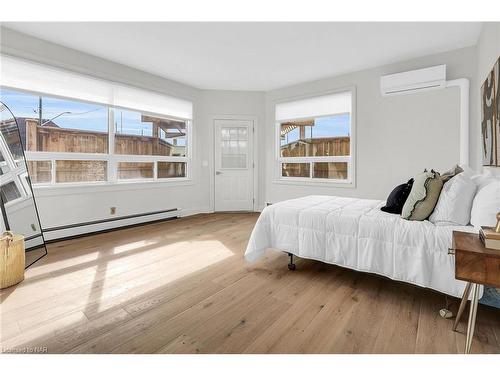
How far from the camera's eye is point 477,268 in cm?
133

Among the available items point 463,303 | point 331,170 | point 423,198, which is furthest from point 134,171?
point 463,303

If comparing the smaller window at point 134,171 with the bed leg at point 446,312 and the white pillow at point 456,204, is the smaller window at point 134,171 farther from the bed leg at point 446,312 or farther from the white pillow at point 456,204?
the bed leg at point 446,312

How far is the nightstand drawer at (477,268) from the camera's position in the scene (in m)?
1.29

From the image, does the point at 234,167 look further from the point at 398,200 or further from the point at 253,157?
the point at 398,200

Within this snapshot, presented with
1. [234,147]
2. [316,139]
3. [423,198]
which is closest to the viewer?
[423,198]

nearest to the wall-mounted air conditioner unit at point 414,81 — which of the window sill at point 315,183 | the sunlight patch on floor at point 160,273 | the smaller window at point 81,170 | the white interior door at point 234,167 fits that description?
the window sill at point 315,183

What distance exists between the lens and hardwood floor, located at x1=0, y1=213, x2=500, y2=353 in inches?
60.0

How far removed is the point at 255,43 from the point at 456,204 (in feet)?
9.23

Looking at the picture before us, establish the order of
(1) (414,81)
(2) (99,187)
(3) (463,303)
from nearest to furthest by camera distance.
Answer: (3) (463,303), (1) (414,81), (2) (99,187)

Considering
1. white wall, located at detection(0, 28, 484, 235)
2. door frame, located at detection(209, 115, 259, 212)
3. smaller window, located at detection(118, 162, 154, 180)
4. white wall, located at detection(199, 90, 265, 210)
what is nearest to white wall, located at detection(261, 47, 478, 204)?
white wall, located at detection(0, 28, 484, 235)

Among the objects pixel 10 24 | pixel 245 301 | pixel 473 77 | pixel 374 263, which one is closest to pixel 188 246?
pixel 245 301

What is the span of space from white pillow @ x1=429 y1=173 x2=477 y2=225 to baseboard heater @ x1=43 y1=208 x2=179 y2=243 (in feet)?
13.2

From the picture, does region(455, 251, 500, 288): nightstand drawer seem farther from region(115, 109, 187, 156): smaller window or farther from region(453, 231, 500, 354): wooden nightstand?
region(115, 109, 187, 156): smaller window

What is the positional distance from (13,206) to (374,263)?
11.5 feet
